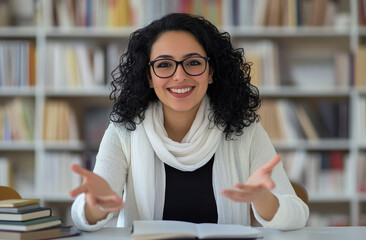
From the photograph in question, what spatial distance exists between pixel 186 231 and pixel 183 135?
632 mm

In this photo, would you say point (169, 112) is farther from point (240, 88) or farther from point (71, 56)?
point (71, 56)

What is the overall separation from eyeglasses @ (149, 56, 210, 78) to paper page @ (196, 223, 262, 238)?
57 cm

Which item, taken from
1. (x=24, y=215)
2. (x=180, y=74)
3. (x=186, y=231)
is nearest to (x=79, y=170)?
(x=24, y=215)

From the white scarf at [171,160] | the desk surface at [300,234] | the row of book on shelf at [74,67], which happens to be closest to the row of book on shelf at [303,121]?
the row of book on shelf at [74,67]

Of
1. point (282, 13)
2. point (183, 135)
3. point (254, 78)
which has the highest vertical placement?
point (282, 13)

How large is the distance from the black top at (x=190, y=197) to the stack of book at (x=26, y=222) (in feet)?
1.44

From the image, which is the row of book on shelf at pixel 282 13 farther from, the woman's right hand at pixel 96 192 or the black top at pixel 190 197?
the woman's right hand at pixel 96 192

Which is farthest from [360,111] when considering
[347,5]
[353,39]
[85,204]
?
[85,204]

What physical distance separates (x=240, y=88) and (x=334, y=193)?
70.4 inches

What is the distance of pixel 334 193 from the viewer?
3385mm

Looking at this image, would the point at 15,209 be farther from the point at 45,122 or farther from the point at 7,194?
the point at 45,122

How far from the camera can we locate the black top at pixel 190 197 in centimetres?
175

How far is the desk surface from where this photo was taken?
1.42 meters

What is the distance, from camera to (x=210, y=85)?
1.92 meters
